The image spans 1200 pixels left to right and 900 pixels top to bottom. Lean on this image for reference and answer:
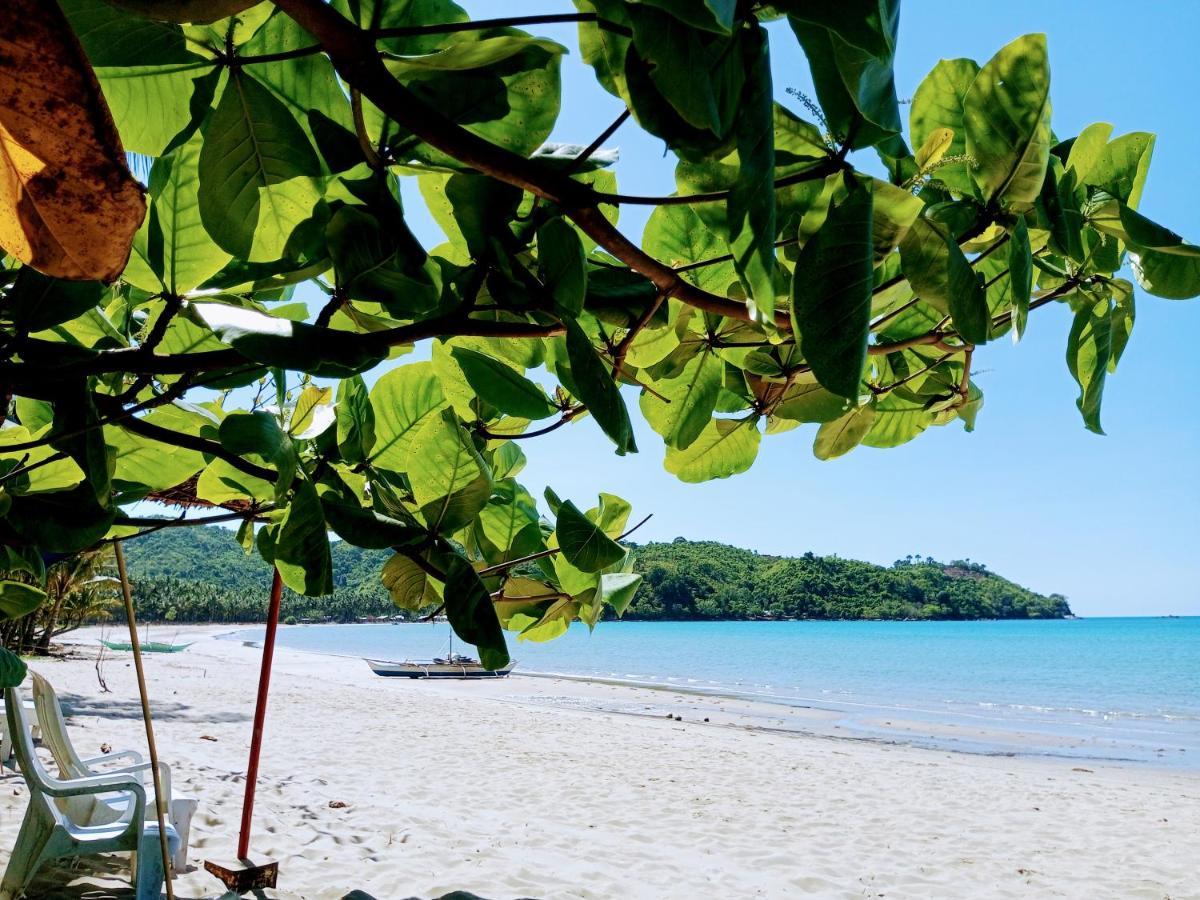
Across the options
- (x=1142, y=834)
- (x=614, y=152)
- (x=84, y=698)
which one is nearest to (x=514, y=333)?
(x=614, y=152)

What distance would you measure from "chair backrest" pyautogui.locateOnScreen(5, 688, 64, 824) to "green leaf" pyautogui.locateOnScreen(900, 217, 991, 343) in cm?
395

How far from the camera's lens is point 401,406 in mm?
641

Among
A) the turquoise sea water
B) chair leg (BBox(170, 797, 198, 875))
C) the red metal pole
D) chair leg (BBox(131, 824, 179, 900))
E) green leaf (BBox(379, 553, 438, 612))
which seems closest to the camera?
green leaf (BBox(379, 553, 438, 612))

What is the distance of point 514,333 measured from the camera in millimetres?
437

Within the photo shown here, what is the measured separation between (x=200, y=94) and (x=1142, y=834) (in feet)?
30.1

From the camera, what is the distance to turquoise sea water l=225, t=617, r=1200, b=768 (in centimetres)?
1548

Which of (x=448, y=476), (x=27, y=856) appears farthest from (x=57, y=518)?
(x=27, y=856)

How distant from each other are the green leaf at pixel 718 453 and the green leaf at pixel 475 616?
0.91 ft

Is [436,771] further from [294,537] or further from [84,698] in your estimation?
[294,537]

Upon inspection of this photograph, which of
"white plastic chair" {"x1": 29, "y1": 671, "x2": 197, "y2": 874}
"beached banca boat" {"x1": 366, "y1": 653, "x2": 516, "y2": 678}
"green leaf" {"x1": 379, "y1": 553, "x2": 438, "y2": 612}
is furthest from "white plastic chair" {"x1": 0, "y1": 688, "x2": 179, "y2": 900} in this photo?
"beached banca boat" {"x1": 366, "y1": 653, "x2": 516, "y2": 678}

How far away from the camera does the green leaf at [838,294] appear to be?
0.32 meters

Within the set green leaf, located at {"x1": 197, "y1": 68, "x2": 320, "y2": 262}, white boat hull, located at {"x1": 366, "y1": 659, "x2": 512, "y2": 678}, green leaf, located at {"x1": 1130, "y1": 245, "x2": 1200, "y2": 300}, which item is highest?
green leaf, located at {"x1": 197, "y1": 68, "x2": 320, "y2": 262}

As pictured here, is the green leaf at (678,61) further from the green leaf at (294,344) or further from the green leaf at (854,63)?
the green leaf at (294,344)

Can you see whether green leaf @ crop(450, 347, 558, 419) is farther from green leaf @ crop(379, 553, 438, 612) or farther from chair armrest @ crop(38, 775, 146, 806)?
chair armrest @ crop(38, 775, 146, 806)
